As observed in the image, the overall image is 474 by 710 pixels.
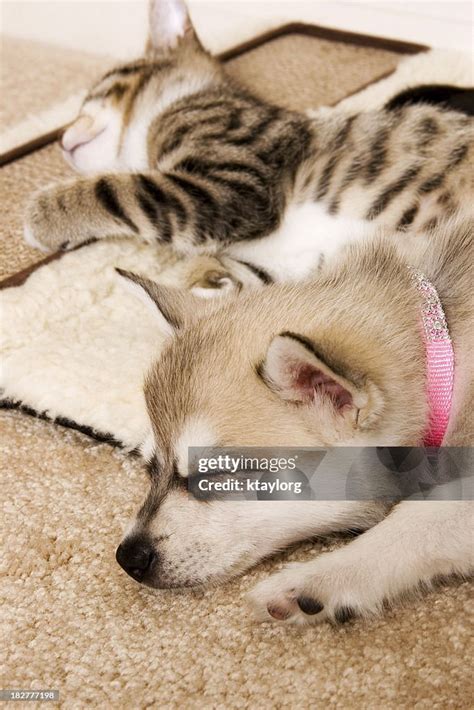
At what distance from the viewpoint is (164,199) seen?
6.43 feet

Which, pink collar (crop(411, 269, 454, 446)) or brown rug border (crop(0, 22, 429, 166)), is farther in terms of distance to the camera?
brown rug border (crop(0, 22, 429, 166))

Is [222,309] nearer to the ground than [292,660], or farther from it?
farther from it

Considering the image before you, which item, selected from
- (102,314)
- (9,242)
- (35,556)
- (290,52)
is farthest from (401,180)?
(290,52)

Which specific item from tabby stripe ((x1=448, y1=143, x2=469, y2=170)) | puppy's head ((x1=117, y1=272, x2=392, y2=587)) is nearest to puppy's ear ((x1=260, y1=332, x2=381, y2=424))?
puppy's head ((x1=117, y1=272, x2=392, y2=587))

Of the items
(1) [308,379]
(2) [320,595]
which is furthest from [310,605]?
(1) [308,379]

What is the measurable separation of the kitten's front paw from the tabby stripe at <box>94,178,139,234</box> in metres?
0.09

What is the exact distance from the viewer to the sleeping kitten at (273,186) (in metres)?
1.93

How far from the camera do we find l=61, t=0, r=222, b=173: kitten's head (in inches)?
91.7

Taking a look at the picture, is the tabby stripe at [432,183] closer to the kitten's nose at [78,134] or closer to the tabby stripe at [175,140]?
the tabby stripe at [175,140]

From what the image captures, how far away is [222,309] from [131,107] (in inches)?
49.4

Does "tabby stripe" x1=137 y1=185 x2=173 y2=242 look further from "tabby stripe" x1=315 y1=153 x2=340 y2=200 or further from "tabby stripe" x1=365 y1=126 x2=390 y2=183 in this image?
"tabby stripe" x1=365 y1=126 x2=390 y2=183

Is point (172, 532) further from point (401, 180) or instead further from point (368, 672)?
point (401, 180)

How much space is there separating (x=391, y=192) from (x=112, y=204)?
2.17 feet

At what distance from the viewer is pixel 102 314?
184 cm
